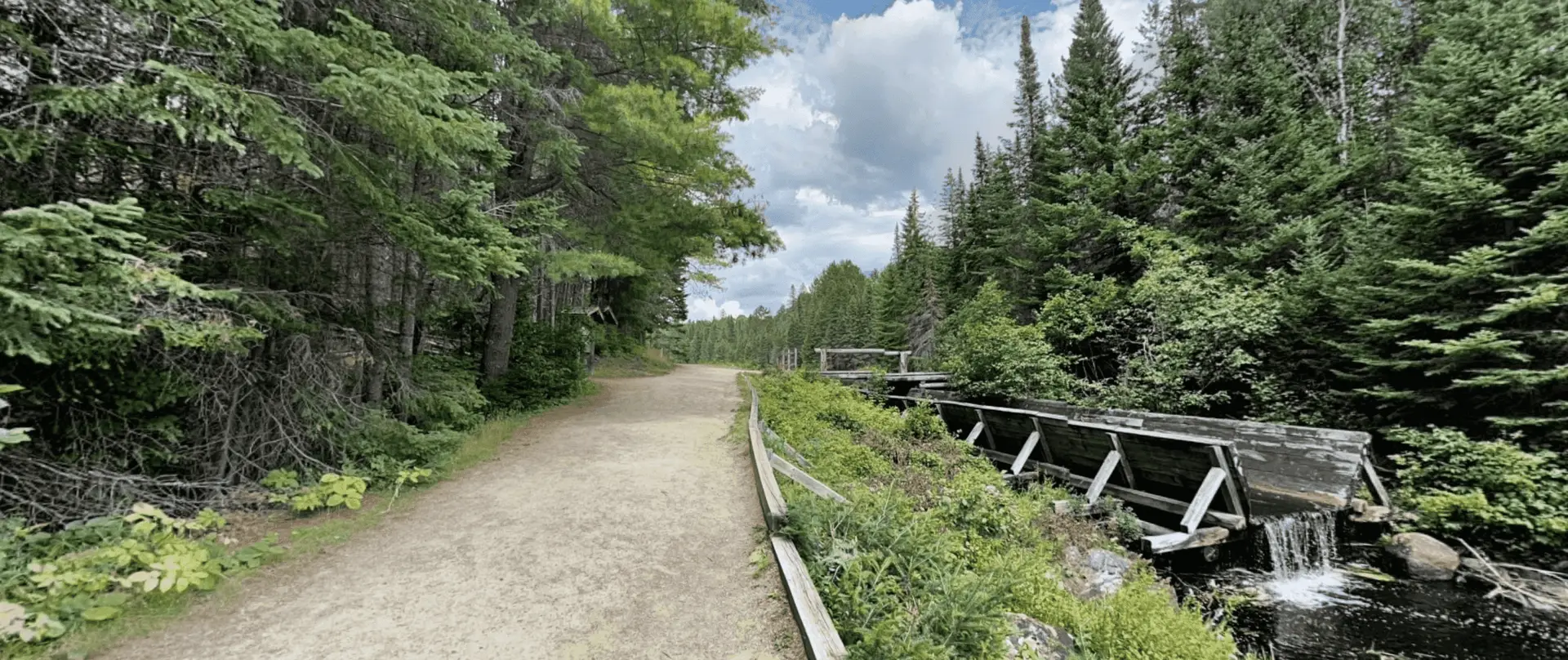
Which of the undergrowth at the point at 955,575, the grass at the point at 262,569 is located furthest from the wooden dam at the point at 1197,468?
the grass at the point at 262,569

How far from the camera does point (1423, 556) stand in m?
6.83

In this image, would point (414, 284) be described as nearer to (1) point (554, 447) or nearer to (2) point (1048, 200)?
(1) point (554, 447)

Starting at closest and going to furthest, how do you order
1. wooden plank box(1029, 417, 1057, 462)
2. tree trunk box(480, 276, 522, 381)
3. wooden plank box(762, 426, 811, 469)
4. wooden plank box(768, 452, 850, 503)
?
wooden plank box(768, 452, 850, 503) < wooden plank box(762, 426, 811, 469) < wooden plank box(1029, 417, 1057, 462) < tree trunk box(480, 276, 522, 381)

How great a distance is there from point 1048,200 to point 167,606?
29064 millimetres

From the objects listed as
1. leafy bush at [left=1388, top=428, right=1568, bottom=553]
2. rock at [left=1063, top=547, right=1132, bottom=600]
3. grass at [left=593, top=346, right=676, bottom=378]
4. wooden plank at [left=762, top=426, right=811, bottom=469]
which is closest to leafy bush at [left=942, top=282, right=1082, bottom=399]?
leafy bush at [left=1388, top=428, right=1568, bottom=553]

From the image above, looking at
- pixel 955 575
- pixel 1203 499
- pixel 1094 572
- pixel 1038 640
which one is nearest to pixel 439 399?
pixel 955 575

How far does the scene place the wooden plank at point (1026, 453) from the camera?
397 inches

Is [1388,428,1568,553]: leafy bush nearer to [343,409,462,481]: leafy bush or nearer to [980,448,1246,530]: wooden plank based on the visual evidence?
[980,448,1246,530]: wooden plank

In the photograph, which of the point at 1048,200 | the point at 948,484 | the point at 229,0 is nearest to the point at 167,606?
the point at 229,0

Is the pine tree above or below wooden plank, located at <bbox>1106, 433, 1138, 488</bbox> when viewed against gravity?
above

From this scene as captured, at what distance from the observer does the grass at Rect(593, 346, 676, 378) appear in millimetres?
23638

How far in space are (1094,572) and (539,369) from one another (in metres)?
10.6

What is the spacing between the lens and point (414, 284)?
738 cm

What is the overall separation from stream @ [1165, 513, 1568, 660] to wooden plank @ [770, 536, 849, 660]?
476 centimetres
